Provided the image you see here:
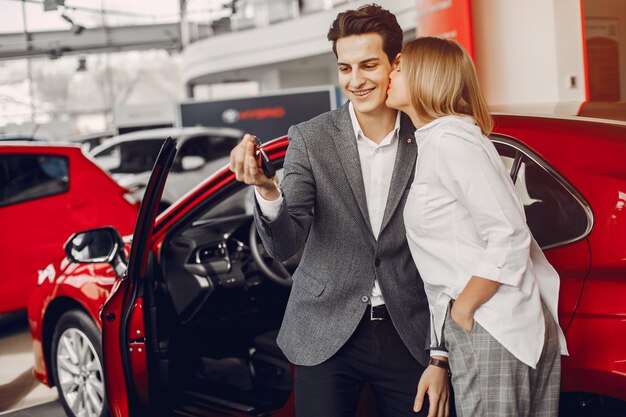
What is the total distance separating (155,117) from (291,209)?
48.7 feet

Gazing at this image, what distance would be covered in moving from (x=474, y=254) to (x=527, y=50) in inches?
164

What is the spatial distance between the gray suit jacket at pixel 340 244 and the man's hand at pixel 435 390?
128 mm

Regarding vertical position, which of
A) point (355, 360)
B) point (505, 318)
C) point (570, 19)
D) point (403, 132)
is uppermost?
point (570, 19)

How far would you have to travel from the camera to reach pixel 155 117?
54.0 feet

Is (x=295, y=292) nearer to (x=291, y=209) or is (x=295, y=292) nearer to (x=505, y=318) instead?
(x=291, y=209)

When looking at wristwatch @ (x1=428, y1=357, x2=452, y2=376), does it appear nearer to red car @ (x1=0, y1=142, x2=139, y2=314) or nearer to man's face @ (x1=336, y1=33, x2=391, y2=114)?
man's face @ (x1=336, y1=33, x2=391, y2=114)

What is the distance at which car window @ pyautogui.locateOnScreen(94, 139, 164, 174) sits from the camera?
10.3 metres

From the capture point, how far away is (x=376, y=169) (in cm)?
217

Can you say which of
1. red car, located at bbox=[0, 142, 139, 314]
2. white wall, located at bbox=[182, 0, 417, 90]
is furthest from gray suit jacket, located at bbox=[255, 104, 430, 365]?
white wall, located at bbox=[182, 0, 417, 90]

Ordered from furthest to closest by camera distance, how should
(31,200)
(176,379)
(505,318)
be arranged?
(31,200) < (176,379) < (505,318)

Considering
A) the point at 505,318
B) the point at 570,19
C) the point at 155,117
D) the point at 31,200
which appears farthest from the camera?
the point at 155,117

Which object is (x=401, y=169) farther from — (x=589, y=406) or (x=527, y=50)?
(x=527, y=50)

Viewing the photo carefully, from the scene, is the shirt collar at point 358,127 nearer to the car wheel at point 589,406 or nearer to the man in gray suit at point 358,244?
the man in gray suit at point 358,244

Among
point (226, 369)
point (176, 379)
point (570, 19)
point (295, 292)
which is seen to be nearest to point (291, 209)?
point (295, 292)
